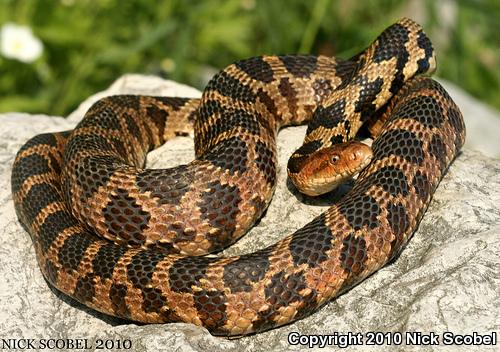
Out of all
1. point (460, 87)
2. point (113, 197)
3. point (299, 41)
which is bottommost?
point (460, 87)

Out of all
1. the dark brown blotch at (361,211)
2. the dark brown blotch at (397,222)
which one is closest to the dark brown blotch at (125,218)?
the dark brown blotch at (361,211)

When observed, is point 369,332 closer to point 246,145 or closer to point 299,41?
point 246,145

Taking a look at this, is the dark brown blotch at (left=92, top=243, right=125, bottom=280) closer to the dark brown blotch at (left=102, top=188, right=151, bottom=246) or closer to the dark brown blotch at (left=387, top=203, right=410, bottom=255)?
Answer: the dark brown blotch at (left=102, top=188, right=151, bottom=246)

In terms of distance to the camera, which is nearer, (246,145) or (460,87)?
(246,145)

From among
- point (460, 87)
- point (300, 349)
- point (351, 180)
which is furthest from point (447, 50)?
point (300, 349)

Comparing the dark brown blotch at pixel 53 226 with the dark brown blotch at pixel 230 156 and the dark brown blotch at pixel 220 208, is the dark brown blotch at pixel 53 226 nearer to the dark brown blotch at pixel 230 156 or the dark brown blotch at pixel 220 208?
the dark brown blotch at pixel 220 208

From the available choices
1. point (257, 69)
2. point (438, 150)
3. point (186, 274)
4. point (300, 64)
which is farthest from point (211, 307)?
point (300, 64)
